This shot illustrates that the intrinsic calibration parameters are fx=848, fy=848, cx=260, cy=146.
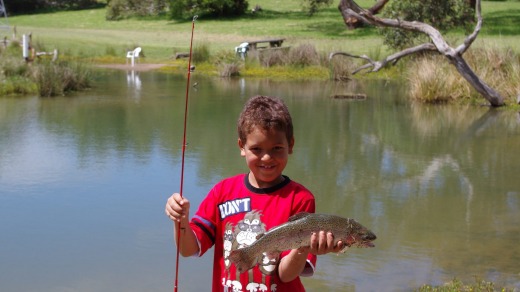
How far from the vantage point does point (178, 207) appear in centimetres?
272

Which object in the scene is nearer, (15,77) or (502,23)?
(15,77)

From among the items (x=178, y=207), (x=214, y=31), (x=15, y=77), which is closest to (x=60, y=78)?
(x=15, y=77)

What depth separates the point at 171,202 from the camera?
2742 millimetres

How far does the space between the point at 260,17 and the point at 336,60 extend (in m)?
21.4

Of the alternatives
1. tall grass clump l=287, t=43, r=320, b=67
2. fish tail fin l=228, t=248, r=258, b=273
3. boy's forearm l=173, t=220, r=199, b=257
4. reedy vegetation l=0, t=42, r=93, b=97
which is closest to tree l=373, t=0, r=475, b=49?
tall grass clump l=287, t=43, r=320, b=67

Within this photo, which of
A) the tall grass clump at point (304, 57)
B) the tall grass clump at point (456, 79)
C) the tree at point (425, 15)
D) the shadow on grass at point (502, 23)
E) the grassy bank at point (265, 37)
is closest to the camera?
the tall grass clump at point (456, 79)

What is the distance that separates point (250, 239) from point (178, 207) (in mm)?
300

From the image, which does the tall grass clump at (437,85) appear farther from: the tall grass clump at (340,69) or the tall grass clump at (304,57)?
the tall grass clump at (304,57)

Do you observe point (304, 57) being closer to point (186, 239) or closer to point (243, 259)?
point (186, 239)

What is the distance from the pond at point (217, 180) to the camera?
5.72 meters

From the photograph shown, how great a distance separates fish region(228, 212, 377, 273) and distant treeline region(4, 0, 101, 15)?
159 ft

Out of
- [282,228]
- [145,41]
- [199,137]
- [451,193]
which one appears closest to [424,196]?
[451,193]

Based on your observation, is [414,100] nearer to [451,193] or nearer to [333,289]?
[451,193]

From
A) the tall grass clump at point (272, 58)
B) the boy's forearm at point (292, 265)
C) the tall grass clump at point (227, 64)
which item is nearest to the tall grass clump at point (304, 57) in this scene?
the tall grass clump at point (272, 58)
